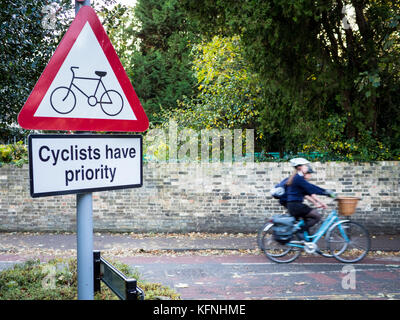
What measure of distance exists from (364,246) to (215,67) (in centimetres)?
957

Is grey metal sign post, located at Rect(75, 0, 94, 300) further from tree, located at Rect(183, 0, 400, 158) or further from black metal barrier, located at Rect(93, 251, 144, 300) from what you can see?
tree, located at Rect(183, 0, 400, 158)

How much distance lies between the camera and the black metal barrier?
109 inches

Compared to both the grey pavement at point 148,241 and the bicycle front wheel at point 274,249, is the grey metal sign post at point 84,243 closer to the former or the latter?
the bicycle front wheel at point 274,249

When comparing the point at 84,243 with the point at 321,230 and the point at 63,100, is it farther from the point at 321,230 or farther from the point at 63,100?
the point at 321,230

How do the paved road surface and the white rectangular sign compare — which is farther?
the paved road surface

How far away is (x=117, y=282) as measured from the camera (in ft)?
10.2

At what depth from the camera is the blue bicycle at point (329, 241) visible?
8.08 m

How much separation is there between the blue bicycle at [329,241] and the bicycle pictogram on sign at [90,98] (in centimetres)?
625

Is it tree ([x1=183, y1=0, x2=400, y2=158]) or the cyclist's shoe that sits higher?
tree ([x1=183, y1=0, x2=400, y2=158])

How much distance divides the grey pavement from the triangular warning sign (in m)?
A: 7.21

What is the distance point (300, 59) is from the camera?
10.8m

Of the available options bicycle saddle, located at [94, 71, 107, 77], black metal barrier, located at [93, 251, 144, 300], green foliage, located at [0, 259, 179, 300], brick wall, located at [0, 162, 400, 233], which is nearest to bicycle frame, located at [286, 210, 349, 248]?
brick wall, located at [0, 162, 400, 233]

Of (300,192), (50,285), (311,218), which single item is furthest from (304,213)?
(50,285)

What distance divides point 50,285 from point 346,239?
20.1 feet
